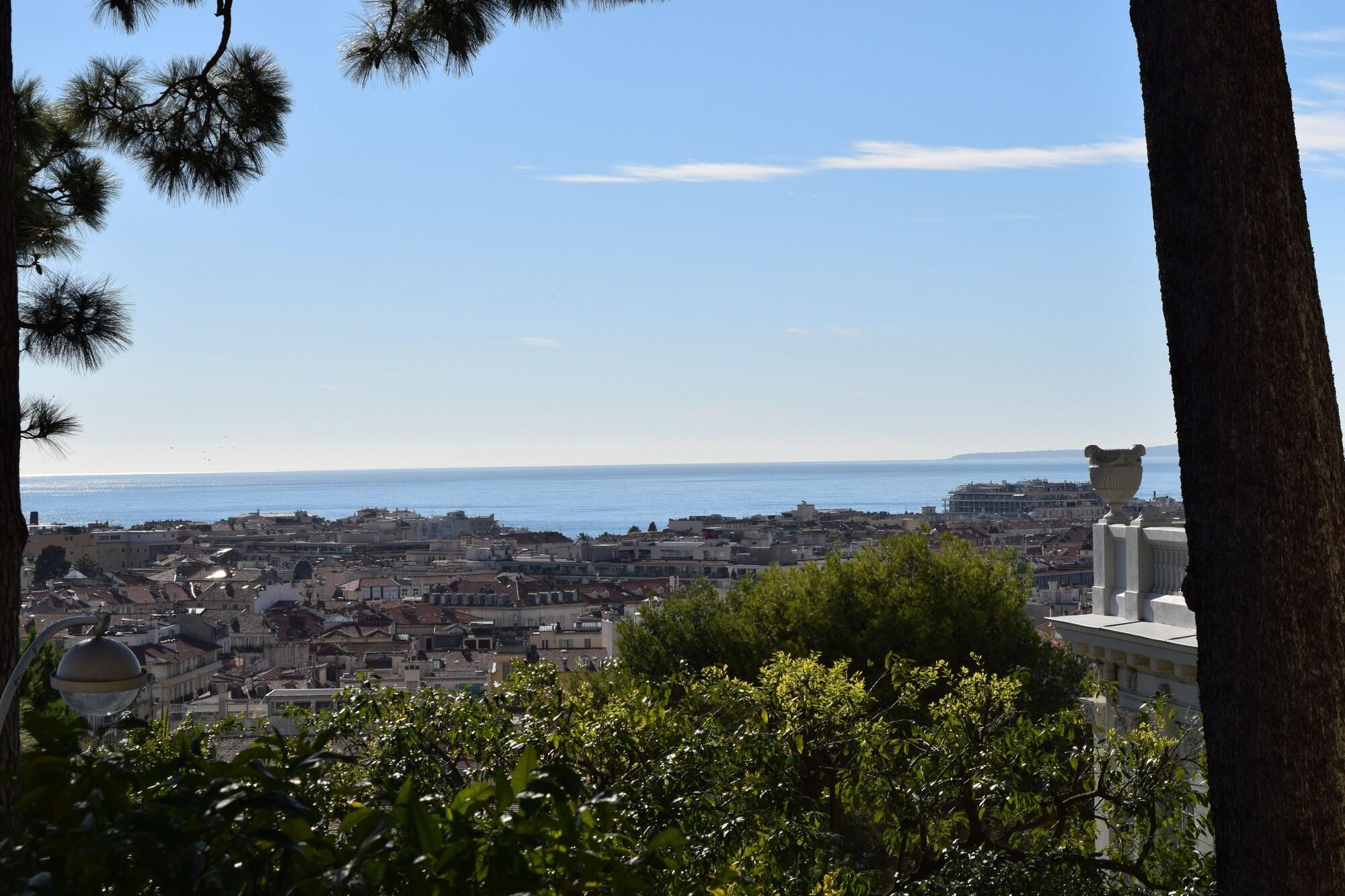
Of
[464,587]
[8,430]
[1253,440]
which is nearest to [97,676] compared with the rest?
[8,430]

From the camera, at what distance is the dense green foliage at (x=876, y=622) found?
650 inches

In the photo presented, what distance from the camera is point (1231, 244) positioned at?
3.00 metres

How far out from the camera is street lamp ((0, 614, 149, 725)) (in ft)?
11.5

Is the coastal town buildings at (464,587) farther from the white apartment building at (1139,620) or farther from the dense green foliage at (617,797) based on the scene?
the dense green foliage at (617,797)

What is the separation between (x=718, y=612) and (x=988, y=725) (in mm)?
12527

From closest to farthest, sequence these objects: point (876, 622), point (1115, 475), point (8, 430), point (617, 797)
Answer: point (617, 797) < point (8, 430) < point (1115, 475) < point (876, 622)

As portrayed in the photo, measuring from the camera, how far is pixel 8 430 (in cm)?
422

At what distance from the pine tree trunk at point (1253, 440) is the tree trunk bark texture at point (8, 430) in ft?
11.5

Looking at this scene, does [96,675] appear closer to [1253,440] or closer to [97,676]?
[97,676]

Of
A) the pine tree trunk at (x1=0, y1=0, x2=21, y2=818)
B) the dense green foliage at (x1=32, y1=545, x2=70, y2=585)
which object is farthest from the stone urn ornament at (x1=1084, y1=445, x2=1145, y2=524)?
the dense green foliage at (x1=32, y1=545, x2=70, y2=585)

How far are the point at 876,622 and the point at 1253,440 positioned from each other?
13.8 m

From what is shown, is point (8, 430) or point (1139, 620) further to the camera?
point (1139, 620)

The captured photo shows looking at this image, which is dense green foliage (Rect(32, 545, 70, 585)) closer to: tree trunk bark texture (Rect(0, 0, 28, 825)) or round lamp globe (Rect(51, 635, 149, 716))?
tree trunk bark texture (Rect(0, 0, 28, 825))

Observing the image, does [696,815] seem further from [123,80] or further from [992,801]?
[123,80]
